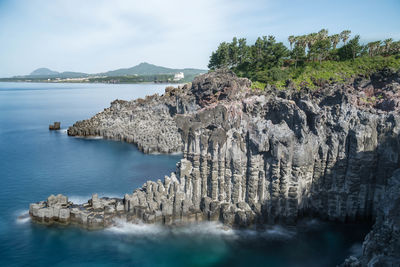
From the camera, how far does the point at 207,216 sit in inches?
1065

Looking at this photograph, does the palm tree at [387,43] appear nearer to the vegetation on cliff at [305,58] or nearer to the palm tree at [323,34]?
the vegetation on cliff at [305,58]

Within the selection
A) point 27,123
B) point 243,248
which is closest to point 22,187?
point 243,248

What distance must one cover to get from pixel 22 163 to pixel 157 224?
33.4m

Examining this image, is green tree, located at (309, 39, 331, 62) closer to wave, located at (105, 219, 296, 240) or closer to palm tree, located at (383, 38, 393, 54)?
palm tree, located at (383, 38, 393, 54)

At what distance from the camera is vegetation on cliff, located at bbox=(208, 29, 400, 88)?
6800 cm

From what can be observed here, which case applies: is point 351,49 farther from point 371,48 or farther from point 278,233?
point 278,233

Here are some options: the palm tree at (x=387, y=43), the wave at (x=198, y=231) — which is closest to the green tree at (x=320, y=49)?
the palm tree at (x=387, y=43)

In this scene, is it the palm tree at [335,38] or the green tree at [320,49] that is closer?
the green tree at [320,49]

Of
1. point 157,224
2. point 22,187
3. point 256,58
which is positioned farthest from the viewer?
point 256,58

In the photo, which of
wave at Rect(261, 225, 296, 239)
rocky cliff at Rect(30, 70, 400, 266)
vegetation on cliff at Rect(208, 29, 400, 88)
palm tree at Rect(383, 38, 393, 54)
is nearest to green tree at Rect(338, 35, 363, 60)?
vegetation on cliff at Rect(208, 29, 400, 88)

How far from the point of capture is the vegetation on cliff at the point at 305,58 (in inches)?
2677

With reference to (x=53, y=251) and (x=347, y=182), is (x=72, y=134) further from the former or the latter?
(x=347, y=182)

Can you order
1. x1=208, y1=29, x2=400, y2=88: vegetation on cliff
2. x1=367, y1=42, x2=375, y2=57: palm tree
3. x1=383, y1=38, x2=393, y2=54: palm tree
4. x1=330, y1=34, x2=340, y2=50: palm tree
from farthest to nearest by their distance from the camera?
x1=330, y1=34, x2=340, y2=50: palm tree → x1=367, y1=42, x2=375, y2=57: palm tree → x1=383, y1=38, x2=393, y2=54: palm tree → x1=208, y1=29, x2=400, y2=88: vegetation on cliff

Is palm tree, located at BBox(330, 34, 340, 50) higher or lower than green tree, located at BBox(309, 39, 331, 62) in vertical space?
higher
